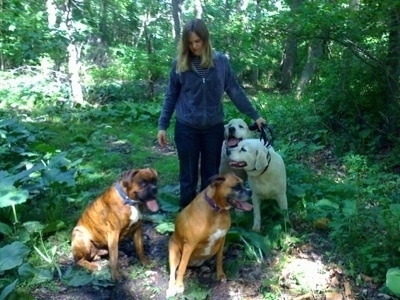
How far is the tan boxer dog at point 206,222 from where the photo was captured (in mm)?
3752

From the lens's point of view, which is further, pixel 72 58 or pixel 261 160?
pixel 72 58

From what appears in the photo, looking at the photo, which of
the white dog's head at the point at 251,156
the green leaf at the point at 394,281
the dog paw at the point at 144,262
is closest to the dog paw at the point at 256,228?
the white dog's head at the point at 251,156

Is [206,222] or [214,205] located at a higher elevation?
[214,205]

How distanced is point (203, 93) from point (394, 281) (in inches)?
94.8

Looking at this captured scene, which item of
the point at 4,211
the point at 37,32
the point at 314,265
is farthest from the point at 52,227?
the point at 37,32

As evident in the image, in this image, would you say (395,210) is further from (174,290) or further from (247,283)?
(174,290)

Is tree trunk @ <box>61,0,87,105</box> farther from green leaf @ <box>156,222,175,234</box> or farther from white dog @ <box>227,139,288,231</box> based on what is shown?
white dog @ <box>227,139,288,231</box>

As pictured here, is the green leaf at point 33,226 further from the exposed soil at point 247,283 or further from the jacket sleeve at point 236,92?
the jacket sleeve at point 236,92

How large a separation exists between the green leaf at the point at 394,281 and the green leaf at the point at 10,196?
3.32 metres

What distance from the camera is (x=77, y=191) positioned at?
6.17 meters

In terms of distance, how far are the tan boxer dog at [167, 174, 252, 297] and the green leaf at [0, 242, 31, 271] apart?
4.18 feet

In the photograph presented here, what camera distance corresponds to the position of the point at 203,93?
439 centimetres

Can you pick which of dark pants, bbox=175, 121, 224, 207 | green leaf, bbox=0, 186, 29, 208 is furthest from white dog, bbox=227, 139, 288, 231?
green leaf, bbox=0, 186, 29, 208

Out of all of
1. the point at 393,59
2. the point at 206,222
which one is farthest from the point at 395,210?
the point at 393,59
